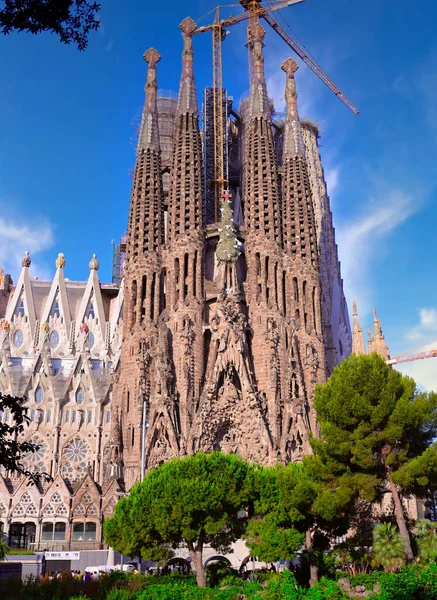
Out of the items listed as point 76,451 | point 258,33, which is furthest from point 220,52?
point 76,451

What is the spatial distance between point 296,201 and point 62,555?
28.2 meters

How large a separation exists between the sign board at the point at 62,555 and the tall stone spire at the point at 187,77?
31.2 m

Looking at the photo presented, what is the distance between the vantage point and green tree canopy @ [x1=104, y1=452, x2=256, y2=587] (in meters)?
22.4

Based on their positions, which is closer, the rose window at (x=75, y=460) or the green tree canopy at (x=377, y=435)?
the green tree canopy at (x=377, y=435)

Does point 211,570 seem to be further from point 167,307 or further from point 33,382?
point 33,382

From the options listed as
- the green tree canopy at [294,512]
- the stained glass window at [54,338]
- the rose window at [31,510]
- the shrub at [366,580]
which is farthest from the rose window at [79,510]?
the shrub at [366,580]

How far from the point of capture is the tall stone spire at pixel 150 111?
153 ft

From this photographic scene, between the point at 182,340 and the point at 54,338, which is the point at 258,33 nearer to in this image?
the point at 182,340

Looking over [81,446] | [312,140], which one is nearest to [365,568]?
[81,446]

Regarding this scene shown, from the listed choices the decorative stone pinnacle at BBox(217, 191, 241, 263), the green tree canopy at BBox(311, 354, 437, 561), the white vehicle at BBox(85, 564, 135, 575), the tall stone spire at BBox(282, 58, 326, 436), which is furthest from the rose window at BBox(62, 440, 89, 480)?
the green tree canopy at BBox(311, 354, 437, 561)

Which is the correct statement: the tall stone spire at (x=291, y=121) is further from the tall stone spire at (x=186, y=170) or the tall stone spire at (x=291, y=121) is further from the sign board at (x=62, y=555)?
the sign board at (x=62, y=555)

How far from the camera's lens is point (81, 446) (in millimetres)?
45906

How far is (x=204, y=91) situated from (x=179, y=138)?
1021 centimetres

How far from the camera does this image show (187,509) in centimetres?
2225
